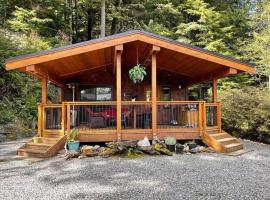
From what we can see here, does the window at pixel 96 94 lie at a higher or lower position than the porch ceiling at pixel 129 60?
lower

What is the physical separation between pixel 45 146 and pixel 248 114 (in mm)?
8069

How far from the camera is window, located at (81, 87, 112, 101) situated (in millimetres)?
12859

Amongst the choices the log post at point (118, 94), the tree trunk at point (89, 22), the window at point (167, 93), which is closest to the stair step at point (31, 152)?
the log post at point (118, 94)

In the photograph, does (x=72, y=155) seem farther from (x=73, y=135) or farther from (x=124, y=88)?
(x=124, y=88)

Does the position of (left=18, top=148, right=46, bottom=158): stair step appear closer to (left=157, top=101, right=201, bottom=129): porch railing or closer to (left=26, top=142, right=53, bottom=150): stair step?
(left=26, top=142, right=53, bottom=150): stair step

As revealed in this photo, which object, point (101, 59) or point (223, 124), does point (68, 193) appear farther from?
point (223, 124)

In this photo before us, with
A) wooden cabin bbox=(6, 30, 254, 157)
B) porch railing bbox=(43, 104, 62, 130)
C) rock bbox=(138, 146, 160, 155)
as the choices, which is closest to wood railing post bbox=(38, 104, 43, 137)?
wooden cabin bbox=(6, 30, 254, 157)

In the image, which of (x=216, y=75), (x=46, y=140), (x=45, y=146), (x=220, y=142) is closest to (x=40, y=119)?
(x=46, y=140)

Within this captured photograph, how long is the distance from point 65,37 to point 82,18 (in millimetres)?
3755

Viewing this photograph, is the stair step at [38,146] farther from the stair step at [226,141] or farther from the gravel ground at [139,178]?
the stair step at [226,141]

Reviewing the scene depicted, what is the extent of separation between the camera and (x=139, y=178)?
550 cm

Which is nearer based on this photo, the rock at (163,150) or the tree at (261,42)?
the rock at (163,150)

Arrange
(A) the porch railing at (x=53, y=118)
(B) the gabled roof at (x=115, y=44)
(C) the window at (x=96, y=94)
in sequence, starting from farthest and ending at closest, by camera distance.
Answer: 1. (C) the window at (x=96, y=94)
2. (A) the porch railing at (x=53, y=118)
3. (B) the gabled roof at (x=115, y=44)

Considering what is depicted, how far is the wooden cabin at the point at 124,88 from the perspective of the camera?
27.6 ft
